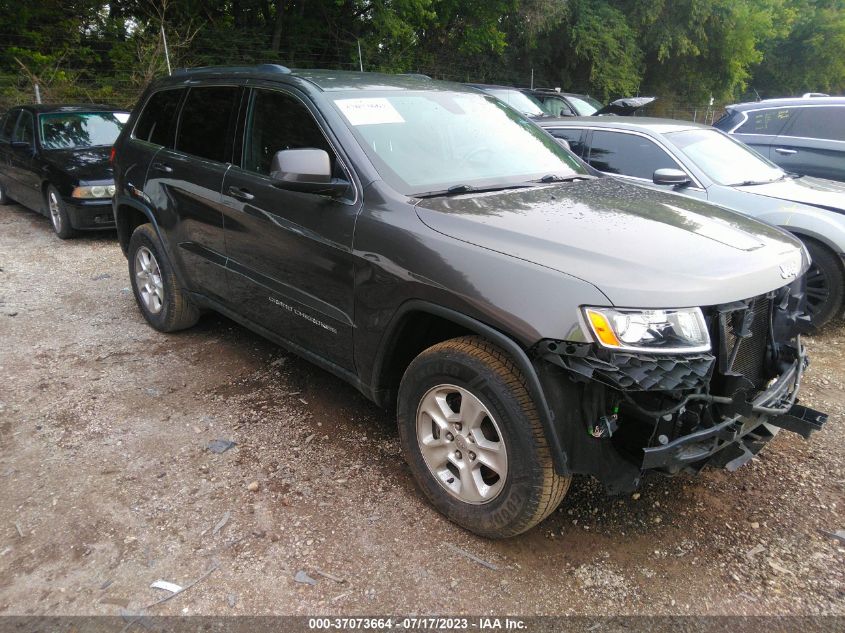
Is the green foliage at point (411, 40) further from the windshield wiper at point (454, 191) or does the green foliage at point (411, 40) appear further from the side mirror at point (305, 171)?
the windshield wiper at point (454, 191)

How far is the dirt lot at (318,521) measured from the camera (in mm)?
2334

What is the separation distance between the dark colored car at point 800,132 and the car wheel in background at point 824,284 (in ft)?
8.05

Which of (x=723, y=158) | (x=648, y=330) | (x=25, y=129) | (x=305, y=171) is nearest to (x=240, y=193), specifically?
(x=305, y=171)

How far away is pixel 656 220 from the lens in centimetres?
269

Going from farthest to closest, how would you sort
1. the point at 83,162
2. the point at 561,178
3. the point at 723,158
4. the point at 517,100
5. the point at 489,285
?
the point at 517,100, the point at 83,162, the point at 723,158, the point at 561,178, the point at 489,285

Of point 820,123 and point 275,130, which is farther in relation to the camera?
point 820,123

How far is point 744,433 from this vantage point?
2344 mm

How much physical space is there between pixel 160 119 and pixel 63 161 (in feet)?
13.7

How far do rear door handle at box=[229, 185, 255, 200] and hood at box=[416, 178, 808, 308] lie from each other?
3.99ft

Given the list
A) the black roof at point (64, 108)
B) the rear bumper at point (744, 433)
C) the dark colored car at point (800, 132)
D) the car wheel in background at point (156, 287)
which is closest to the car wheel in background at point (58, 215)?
the black roof at point (64, 108)

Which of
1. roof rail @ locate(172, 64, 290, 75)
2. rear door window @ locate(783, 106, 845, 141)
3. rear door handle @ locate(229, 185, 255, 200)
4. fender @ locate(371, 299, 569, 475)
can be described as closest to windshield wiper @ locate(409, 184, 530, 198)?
fender @ locate(371, 299, 569, 475)

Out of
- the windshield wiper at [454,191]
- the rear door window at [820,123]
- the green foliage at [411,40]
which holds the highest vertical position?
Result: the green foliage at [411,40]

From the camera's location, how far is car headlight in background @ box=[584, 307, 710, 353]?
209 centimetres

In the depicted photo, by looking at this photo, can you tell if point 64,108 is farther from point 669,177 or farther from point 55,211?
point 669,177
